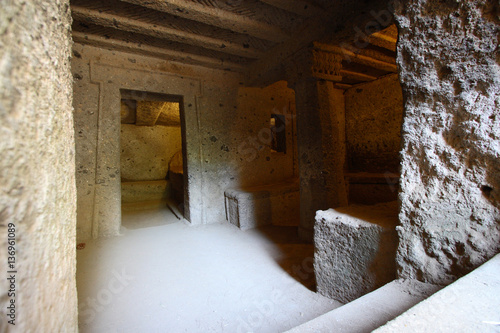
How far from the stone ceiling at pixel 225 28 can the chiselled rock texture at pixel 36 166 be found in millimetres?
2368

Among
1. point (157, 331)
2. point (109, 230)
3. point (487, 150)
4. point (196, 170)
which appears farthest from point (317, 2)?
point (109, 230)

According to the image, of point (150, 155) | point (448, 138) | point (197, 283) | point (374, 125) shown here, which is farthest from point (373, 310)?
point (150, 155)

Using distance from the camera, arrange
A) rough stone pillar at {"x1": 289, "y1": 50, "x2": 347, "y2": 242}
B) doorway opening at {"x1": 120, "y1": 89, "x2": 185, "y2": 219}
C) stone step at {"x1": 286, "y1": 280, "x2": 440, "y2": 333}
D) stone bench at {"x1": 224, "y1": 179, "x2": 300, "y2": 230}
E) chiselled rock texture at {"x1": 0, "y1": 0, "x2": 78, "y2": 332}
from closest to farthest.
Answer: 1. chiselled rock texture at {"x1": 0, "y1": 0, "x2": 78, "y2": 332}
2. stone step at {"x1": 286, "y1": 280, "x2": 440, "y2": 333}
3. rough stone pillar at {"x1": 289, "y1": 50, "x2": 347, "y2": 242}
4. stone bench at {"x1": 224, "y1": 179, "x2": 300, "y2": 230}
5. doorway opening at {"x1": 120, "y1": 89, "x2": 185, "y2": 219}

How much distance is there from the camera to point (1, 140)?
51 centimetres

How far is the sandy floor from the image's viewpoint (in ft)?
5.66

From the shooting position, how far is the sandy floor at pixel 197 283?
1.73m

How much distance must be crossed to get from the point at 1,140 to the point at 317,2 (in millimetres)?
3141

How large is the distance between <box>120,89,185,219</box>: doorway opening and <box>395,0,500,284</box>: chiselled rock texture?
17.6ft

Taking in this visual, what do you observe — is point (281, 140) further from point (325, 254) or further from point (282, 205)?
point (325, 254)

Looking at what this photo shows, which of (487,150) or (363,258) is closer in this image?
(487,150)

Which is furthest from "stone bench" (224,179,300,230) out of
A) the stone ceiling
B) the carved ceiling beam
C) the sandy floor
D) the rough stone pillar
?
the carved ceiling beam

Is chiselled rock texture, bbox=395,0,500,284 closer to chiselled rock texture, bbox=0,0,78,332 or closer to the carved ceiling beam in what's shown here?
chiselled rock texture, bbox=0,0,78,332

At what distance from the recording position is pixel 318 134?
3057 mm

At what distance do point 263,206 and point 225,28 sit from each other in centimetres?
279
